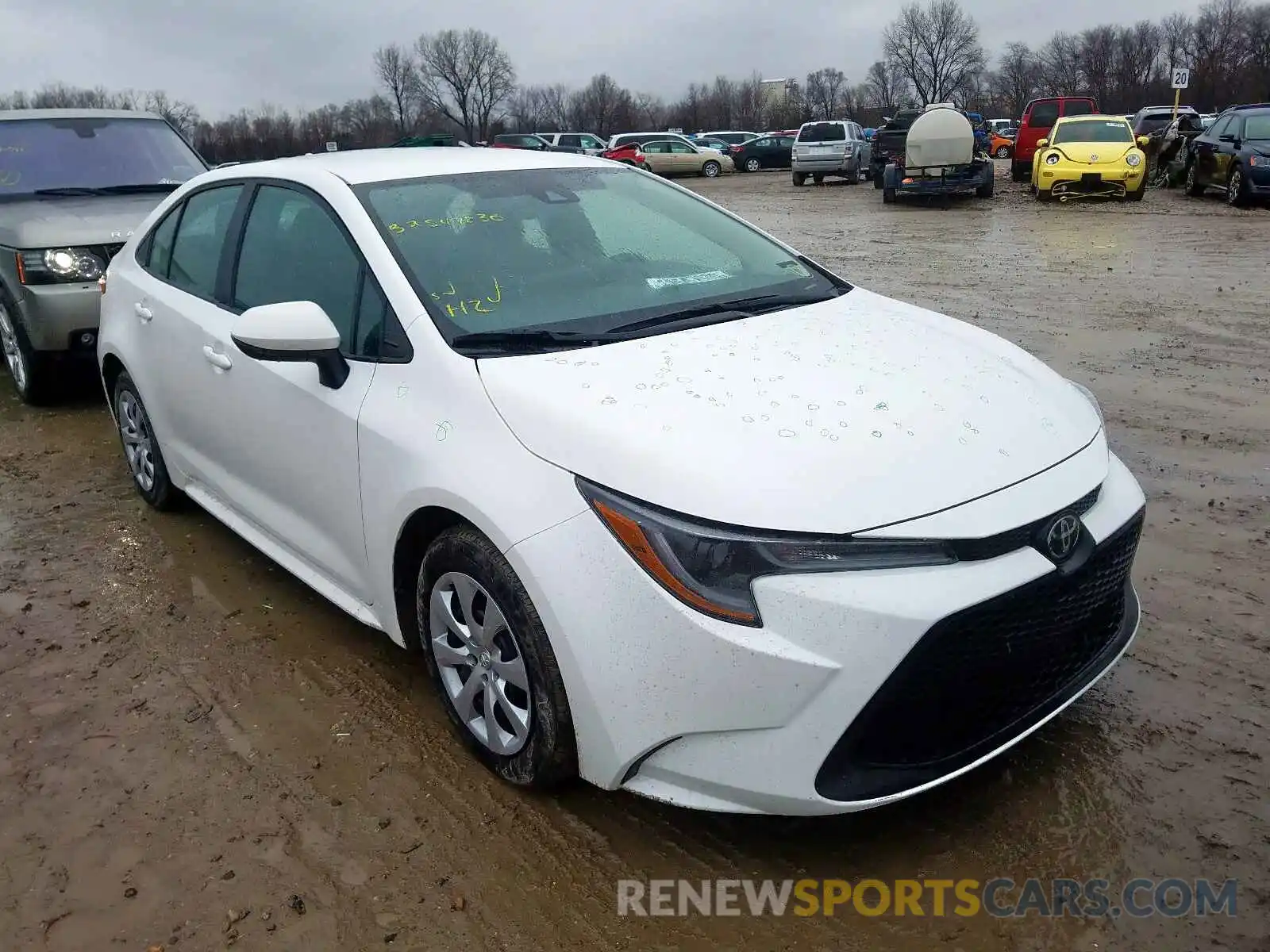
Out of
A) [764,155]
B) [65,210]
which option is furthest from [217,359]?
[764,155]

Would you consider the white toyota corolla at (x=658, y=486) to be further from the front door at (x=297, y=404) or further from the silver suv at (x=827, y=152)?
the silver suv at (x=827, y=152)

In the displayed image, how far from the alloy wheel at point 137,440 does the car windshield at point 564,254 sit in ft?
6.49

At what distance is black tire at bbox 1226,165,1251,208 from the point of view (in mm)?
15703

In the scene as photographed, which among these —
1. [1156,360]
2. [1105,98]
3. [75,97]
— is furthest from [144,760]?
[1105,98]

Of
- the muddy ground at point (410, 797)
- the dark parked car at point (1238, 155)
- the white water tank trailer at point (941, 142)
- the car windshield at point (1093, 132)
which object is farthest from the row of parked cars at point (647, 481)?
the white water tank trailer at point (941, 142)

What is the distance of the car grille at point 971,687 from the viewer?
7.13 ft

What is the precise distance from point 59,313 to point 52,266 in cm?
29

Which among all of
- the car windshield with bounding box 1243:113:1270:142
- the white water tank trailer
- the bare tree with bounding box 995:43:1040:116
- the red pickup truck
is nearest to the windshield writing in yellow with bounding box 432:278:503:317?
the car windshield with bounding box 1243:113:1270:142

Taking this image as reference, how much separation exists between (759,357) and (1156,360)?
16.7 feet

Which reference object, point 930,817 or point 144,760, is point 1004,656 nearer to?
point 930,817

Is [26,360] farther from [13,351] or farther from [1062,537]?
[1062,537]

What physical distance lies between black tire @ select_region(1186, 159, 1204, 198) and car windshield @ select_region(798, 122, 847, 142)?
34.3 feet

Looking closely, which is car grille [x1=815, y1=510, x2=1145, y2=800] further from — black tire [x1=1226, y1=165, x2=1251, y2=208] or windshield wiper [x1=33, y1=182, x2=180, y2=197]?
black tire [x1=1226, y1=165, x2=1251, y2=208]

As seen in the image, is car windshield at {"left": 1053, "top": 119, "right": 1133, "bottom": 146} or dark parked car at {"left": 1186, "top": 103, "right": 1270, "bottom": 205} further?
car windshield at {"left": 1053, "top": 119, "right": 1133, "bottom": 146}
